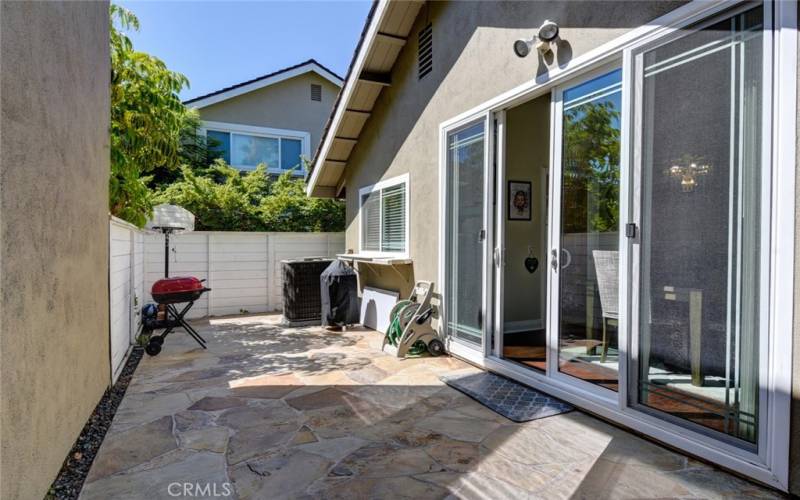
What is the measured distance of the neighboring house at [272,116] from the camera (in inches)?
444

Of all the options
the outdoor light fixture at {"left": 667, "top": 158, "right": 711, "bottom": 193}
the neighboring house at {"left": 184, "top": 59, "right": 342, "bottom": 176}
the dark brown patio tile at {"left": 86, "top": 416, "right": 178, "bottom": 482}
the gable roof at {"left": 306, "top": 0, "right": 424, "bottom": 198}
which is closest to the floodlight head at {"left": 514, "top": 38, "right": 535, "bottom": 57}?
the outdoor light fixture at {"left": 667, "top": 158, "right": 711, "bottom": 193}

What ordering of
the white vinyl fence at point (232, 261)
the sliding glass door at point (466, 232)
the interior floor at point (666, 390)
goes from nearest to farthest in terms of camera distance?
the interior floor at point (666, 390), the sliding glass door at point (466, 232), the white vinyl fence at point (232, 261)

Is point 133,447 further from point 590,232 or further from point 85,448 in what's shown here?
point 590,232

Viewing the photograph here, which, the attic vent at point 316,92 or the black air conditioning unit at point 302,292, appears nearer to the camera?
the black air conditioning unit at point 302,292

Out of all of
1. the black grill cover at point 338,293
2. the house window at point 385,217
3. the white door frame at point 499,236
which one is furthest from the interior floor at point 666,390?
the black grill cover at point 338,293

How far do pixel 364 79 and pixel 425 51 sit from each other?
114 cm

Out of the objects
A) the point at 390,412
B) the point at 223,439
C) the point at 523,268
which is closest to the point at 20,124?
the point at 223,439

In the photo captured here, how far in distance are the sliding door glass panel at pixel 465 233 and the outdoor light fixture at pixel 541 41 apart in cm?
87

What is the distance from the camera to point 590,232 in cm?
324

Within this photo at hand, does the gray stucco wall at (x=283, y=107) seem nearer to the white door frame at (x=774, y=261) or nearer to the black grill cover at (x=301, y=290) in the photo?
the black grill cover at (x=301, y=290)

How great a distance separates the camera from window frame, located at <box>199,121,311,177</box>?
442 inches

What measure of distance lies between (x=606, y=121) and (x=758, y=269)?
1404 mm

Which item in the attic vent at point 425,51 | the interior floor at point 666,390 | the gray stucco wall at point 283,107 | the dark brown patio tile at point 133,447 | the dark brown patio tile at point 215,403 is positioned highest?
the gray stucco wall at point 283,107

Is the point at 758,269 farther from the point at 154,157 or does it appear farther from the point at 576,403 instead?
the point at 154,157
